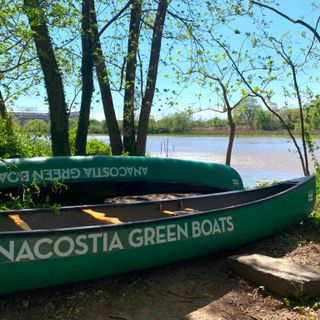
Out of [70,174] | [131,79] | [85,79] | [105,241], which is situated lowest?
[105,241]

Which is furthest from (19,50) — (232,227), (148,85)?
(232,227)

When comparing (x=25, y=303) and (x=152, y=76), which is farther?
(x=152, y=76)

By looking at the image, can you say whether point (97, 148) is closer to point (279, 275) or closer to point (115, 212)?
point (115, 212)

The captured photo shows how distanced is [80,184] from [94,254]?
3756mm

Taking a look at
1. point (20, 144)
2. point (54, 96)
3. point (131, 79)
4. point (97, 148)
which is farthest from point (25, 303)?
point (97, 148)

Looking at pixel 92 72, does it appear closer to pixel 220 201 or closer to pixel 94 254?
pixel 220 201

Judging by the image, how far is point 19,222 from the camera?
4.72 meters

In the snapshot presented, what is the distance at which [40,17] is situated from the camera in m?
5.84

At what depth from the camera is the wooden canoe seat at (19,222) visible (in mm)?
4644

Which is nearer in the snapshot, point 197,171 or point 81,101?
point 197,171

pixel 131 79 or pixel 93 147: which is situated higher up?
pixel 131 79

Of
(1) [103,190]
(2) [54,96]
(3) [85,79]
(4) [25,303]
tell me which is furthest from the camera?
(3) [85,79]

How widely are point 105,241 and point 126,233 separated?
0.22 meters

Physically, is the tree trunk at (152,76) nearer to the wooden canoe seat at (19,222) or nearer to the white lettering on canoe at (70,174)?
the white lettering on canoe at (70,174)
